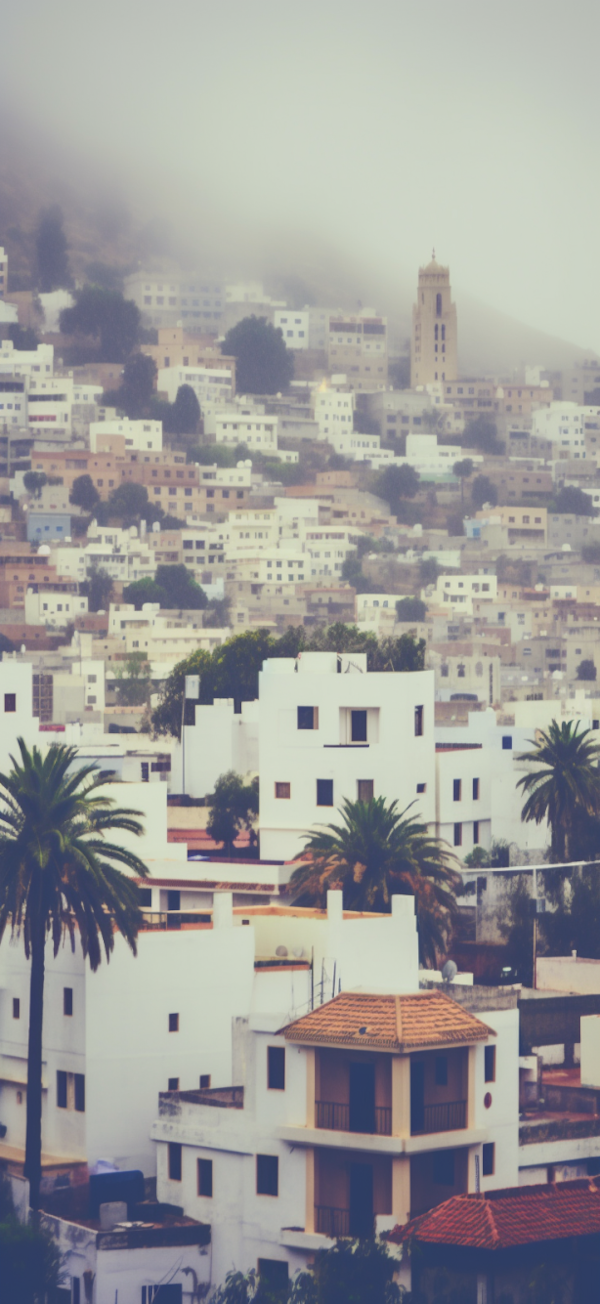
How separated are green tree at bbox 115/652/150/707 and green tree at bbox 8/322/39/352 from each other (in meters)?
79.3

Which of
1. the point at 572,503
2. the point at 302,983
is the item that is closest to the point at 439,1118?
the point at 302,983

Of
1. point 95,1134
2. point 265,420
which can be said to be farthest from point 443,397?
point 95,1134

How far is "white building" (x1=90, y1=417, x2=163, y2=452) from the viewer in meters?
154

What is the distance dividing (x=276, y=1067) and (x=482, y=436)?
156 meters

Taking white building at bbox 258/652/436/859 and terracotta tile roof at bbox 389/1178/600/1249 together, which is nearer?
terracotta tile roof at bbox 389/1178/600/1249

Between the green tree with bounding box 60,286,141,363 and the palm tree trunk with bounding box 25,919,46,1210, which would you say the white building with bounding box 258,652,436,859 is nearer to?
the palm tree trunk with bounding box 25,919,46,1210

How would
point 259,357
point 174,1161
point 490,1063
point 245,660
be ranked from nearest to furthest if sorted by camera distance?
point 490,1063, point 174,1161, point 245,660, point 259,357

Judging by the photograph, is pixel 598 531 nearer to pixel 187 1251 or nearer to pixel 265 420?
pixel 265 420

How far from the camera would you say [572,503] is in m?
168

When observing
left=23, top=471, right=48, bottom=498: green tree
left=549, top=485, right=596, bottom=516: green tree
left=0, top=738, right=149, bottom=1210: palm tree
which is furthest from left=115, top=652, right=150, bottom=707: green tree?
left=0, top=738, right=149, bottom=1210: palm tree

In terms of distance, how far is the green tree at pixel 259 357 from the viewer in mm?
186875

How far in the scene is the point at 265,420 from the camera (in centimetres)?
17375

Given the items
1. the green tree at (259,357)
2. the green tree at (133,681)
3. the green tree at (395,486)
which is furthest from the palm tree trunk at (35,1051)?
the green tree at (259,357)

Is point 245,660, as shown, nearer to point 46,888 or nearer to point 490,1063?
A: point 46,888
